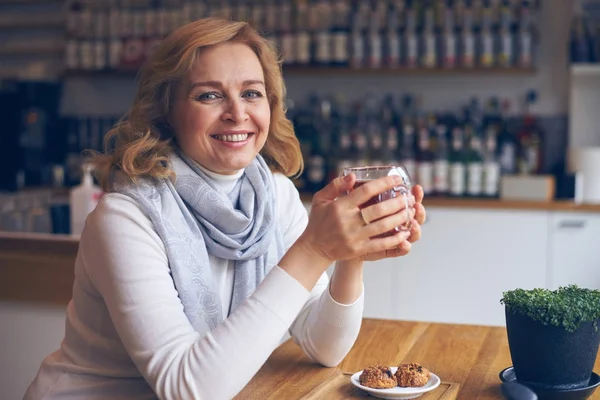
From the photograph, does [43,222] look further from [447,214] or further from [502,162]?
[502,162]

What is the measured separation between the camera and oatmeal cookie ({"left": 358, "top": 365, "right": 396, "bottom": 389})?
112 centimetres

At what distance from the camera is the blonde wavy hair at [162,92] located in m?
1.36

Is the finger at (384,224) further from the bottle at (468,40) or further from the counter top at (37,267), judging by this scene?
the bottle at (468,40)

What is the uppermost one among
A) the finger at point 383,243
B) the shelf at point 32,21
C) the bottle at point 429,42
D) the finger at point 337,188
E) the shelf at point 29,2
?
the shelf at point 29,2

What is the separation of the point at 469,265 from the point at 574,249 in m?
0.43

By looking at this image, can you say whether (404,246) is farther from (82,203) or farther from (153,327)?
(82,203)

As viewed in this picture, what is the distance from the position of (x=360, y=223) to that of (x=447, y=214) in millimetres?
2400

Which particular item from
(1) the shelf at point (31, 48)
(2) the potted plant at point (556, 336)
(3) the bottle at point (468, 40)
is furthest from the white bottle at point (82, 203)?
(1) the shelf at point (31, 48)

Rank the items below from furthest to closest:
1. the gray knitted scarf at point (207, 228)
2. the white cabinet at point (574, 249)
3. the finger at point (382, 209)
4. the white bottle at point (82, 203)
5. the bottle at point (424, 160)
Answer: the bottle at point (424, 160) → the white cabinet at point (574, 249) → the white bottle at point (82, 203) → the gray knitted scarf at point (207, 228) → the finger at point (382, 209)

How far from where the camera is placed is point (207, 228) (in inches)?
54.9

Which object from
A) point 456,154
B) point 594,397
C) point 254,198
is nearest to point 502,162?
point 456,154

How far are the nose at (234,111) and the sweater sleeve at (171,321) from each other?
0.86 feet

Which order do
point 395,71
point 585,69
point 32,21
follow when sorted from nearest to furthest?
point 585,69
point 395,71
point 32,21

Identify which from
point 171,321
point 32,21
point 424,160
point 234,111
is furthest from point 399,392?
point 32,21
